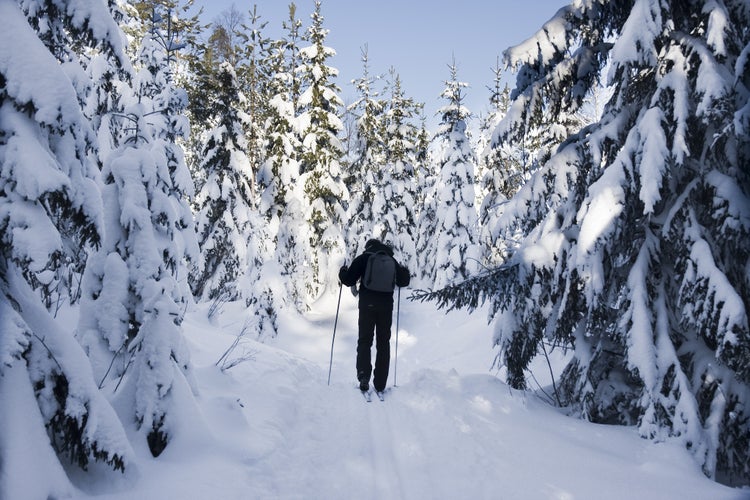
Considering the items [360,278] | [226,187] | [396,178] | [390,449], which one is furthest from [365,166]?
[390,449]

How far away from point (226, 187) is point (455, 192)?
11.6m

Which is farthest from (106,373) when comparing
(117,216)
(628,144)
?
(628,144)

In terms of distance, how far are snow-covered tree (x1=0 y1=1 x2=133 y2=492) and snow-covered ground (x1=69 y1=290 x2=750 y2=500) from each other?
48 cm

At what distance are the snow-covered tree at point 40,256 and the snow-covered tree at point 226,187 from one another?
1382 centimetres

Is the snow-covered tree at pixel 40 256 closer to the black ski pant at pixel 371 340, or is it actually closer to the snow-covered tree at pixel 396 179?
the black ski pant at pixel 371 340

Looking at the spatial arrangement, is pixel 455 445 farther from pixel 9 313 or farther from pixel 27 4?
pixel 27 4

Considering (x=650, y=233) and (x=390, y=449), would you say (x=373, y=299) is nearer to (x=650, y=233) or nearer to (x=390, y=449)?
(x=390, y=449)

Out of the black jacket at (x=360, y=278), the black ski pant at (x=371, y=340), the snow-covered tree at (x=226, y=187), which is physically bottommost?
the black ski pant at (x=371, y=340)

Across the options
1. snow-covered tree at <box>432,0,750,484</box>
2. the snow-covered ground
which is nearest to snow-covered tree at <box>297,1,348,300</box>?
the snow-covered ground

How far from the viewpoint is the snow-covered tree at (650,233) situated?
13.5ft

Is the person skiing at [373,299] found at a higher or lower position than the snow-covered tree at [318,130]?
lower

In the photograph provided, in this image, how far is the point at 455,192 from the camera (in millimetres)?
22078

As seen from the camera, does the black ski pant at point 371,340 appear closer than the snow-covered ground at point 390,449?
No

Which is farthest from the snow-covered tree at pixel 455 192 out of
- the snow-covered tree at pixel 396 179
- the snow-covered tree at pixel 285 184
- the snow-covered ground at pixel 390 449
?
the snow-covered ground at pixel 390 449
